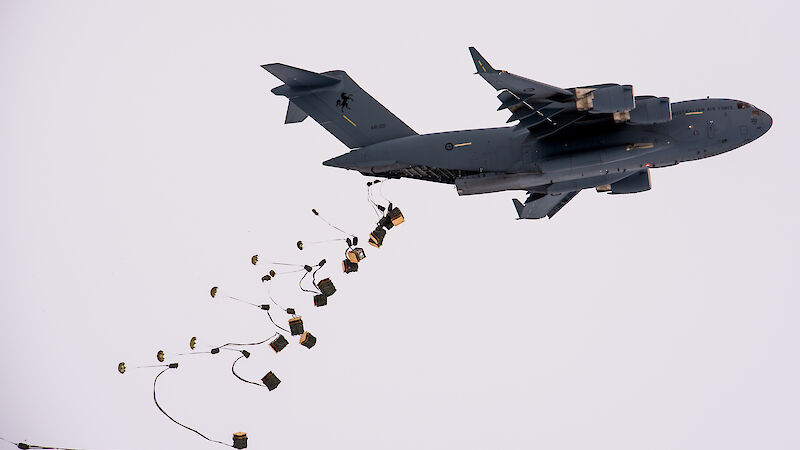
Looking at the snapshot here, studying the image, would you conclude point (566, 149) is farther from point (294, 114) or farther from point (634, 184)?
point (294, 114)

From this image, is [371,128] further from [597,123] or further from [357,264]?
[597,123]

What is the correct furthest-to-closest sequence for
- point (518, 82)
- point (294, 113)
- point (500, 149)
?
point (294, 113)
point (500, 149)
point (518, 82)

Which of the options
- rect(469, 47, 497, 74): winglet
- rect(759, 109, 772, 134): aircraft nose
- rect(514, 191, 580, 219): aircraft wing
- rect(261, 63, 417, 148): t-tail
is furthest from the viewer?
rect(514, 191, 580, 219): aircraft wing

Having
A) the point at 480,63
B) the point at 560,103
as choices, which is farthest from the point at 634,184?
the point at 480,63

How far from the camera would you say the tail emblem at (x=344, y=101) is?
2461cm

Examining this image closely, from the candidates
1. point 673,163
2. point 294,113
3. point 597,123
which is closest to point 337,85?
point 294,113

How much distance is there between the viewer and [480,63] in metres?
21.0

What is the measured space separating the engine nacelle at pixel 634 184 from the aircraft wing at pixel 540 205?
123cm

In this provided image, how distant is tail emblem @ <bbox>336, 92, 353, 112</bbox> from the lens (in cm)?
2461

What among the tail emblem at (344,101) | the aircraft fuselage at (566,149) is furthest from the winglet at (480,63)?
the tail emblem at (344,101)

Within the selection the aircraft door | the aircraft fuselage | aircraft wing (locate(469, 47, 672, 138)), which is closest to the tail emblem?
the aircraft fuselage

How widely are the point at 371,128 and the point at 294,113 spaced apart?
6.95ft

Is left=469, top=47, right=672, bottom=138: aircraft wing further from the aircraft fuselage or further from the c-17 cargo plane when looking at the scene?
the aircraft fuselage

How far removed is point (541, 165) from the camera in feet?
75.2
